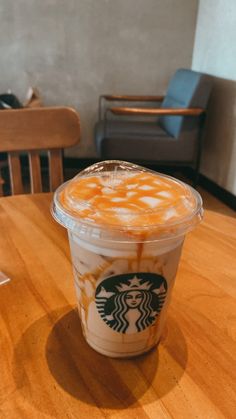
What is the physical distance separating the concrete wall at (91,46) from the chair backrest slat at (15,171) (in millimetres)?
2314

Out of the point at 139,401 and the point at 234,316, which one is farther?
the point at 234,316

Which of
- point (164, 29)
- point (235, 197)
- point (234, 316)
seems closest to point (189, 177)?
point (235, 197)

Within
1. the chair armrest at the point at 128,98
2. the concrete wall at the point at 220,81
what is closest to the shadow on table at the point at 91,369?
the concrete wall at the point at 220,81

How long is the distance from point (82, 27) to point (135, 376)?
3.21 m

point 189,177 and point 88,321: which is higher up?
point 88,321

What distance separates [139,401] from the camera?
16.3 inches

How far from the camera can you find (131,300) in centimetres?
42

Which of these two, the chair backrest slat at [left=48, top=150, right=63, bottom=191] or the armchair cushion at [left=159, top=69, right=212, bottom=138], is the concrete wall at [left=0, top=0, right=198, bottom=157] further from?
the chair backrest slat at [left=48, top=150, right=63, bottom=191]

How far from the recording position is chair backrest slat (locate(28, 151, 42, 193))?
3.77ft

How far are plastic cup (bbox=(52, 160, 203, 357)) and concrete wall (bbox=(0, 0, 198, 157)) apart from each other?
300cm

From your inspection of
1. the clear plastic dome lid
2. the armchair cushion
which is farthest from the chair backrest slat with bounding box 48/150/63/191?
the armchair cushion

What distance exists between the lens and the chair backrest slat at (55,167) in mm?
1160

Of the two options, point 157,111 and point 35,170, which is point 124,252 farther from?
point 157,111

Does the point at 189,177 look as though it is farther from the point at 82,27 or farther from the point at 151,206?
the point at 151,206
